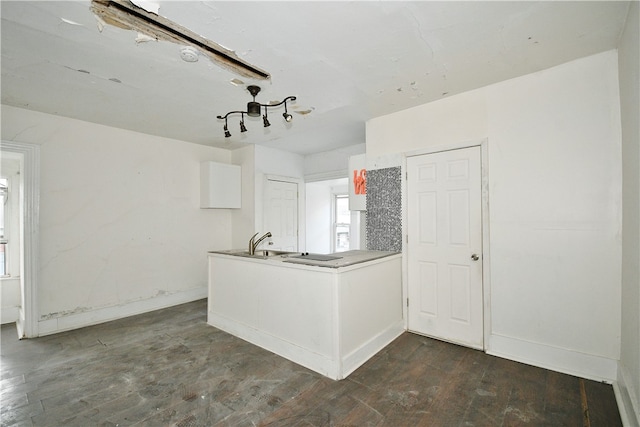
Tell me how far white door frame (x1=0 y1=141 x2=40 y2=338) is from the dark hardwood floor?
30 cm

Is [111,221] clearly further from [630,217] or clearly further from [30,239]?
[630,217]

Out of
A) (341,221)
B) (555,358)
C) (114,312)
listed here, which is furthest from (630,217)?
(114,312)

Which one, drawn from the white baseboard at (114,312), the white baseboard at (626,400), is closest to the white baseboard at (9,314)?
the white baseboard at (114,312)

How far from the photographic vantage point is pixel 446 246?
9.47ft

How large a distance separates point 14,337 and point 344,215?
5346 mm

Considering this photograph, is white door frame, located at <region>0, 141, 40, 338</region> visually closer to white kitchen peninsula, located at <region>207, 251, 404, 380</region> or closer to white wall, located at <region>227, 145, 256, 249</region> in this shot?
white kitchen peninsula, located at <region>207, 251, 404, 380</region>

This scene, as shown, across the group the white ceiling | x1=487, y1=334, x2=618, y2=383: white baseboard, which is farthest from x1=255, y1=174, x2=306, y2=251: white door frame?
x1=487, y1=334, x2=618, y2=383: white baseboard

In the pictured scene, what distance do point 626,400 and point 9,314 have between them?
608 cm

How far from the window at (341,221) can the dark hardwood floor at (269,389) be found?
371 centimetres

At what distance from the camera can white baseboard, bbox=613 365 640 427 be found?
1.57 meters

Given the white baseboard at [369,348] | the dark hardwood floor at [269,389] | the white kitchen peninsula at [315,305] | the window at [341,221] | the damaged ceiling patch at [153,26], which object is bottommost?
the dark hardwood floor at [269,389]

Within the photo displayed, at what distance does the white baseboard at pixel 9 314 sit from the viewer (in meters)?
3.53

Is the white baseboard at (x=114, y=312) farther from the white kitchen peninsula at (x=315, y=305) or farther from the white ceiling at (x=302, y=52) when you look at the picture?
the white ceiling at (x=302, y=52)

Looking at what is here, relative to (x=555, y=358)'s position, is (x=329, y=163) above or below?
above
